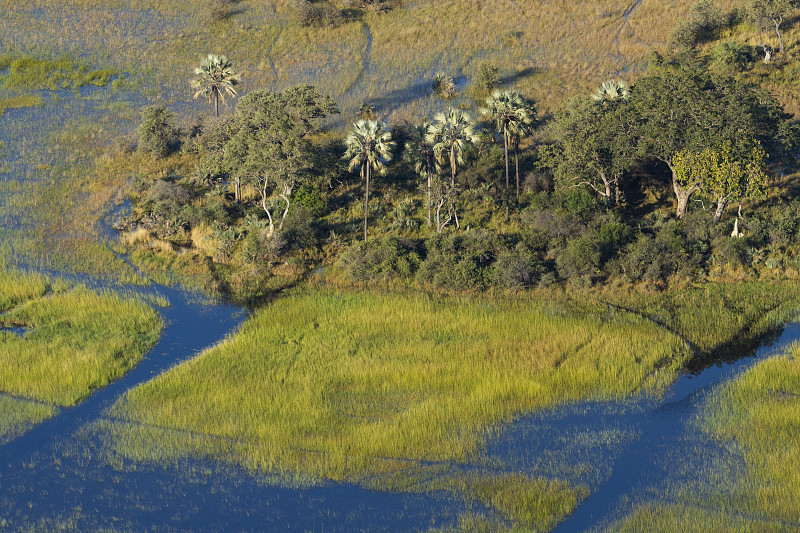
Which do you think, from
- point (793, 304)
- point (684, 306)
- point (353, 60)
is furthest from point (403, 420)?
point (353, 60)

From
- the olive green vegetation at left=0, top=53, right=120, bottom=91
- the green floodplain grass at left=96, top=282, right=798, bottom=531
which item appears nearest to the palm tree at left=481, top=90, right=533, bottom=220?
the green floodplain grass at left=96, top=282, right=798, bottom=531

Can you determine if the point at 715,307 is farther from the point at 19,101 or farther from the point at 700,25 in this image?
the point at 19,101

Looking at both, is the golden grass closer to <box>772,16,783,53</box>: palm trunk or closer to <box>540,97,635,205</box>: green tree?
<box>540,97,635,205</box>: green tree

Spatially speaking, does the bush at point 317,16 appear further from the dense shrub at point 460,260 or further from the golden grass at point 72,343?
the golden grass at point 72,343

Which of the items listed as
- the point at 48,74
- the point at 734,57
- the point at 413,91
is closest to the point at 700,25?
the point at 734,57

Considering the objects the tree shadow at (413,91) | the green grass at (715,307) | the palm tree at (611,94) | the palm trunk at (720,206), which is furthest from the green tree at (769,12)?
the green grass at (715,307)

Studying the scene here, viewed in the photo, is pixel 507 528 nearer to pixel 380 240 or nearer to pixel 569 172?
pixel 380 240
